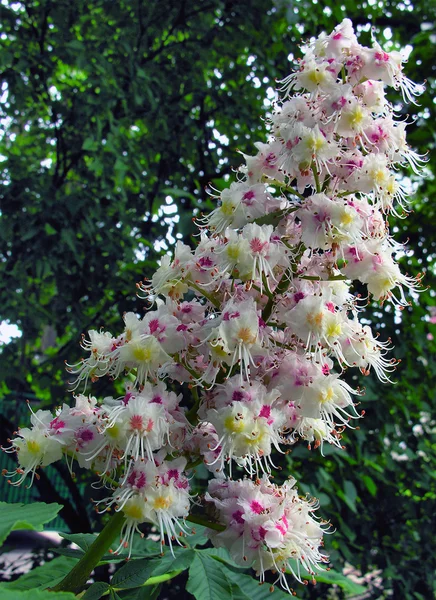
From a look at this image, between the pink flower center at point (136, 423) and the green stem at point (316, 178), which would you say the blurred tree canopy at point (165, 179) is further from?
the pink flower center at point (136, 423)

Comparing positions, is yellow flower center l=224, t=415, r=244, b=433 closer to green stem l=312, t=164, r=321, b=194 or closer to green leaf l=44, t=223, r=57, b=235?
green stem l=312, t=164, r=321, b=194

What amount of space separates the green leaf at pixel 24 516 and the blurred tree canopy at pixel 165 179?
1.27 m

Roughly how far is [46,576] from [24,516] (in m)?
0.31

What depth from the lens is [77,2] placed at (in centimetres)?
236

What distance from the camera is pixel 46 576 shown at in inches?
39.9

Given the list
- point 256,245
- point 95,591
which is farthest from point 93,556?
point 256,245

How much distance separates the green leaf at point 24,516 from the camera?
714 mm

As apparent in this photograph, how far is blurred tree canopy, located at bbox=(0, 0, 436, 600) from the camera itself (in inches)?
86.4

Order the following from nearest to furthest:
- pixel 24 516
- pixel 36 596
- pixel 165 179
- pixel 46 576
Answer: pixel 36 596, pixel 24 516, pixel 46 576, pixel 165 179

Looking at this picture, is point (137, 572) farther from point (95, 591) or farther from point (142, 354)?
point (142, 354)

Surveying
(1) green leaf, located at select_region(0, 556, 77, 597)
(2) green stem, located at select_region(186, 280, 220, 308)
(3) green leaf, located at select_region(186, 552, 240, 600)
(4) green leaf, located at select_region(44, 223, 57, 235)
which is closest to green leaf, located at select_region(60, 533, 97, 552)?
(1) green leaf, located at select_region(0, 556, 77, 597)

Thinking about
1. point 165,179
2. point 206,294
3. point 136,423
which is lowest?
point 136,423

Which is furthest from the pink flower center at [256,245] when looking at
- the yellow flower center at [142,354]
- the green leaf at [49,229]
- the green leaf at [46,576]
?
the green leaf at [49,229]

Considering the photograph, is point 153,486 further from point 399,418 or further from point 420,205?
point 420,205
